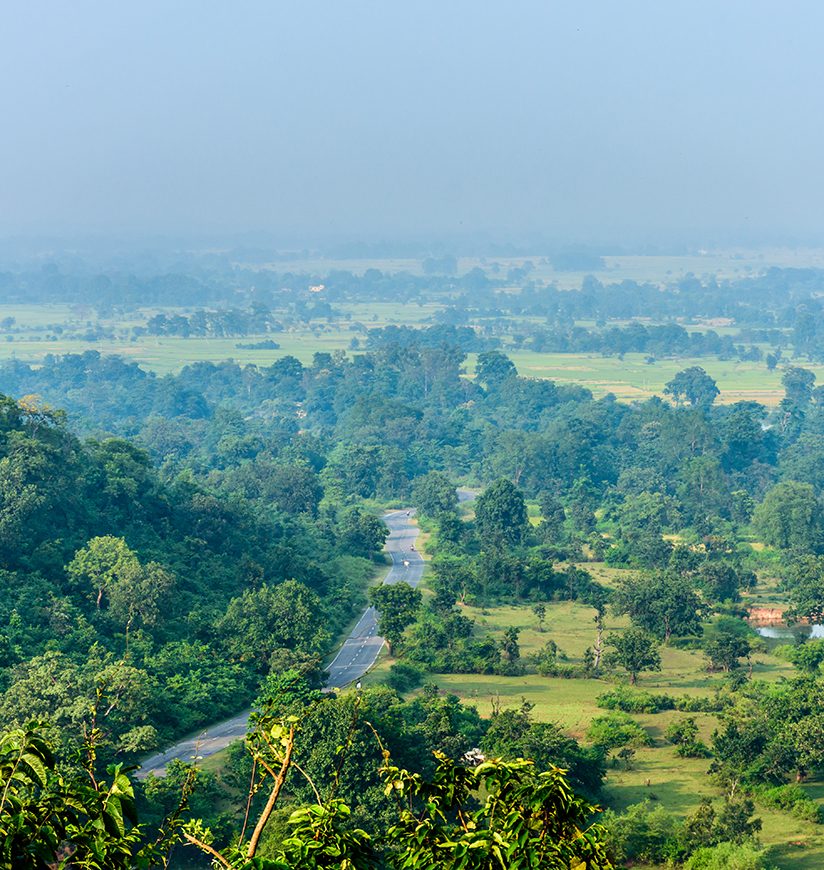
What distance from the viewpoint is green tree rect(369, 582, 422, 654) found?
40.5 m

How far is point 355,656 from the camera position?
40.4 metres

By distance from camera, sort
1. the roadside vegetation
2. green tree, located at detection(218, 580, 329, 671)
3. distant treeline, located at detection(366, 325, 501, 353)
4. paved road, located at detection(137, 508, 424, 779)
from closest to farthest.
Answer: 1. the roadside vegetation
2. paved road, located at detection(137, 508, 424, 779)
3. green tree, located at detection(218, 580, 329, 671)
4. distant treeline, located at detection(366, 325, 501, 353)

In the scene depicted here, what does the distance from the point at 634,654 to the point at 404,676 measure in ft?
24.9

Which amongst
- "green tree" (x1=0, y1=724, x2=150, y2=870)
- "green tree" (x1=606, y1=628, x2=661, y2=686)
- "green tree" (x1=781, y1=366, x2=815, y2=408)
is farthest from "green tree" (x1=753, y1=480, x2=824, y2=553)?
"green tree" (x1=0, y1=724, x2=150, y2=870)

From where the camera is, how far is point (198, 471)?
6775cm

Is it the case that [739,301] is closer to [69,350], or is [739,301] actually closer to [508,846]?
[69,350]

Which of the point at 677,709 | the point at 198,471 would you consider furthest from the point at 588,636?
the point at 198,471

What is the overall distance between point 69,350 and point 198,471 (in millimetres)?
65068

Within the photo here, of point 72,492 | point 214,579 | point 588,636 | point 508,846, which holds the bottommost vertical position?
point 588,636

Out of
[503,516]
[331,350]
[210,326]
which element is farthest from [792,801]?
[210,326]

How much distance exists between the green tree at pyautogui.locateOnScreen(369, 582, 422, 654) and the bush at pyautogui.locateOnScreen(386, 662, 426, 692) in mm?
1468

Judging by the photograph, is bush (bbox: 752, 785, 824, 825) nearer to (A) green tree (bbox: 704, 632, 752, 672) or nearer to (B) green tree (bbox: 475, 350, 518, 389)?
(A) green tree (bbox: 704, 632, 752, 672)

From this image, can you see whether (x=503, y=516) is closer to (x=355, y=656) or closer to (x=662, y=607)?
(x=662, y=607)

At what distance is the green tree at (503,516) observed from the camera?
55.0 metres
